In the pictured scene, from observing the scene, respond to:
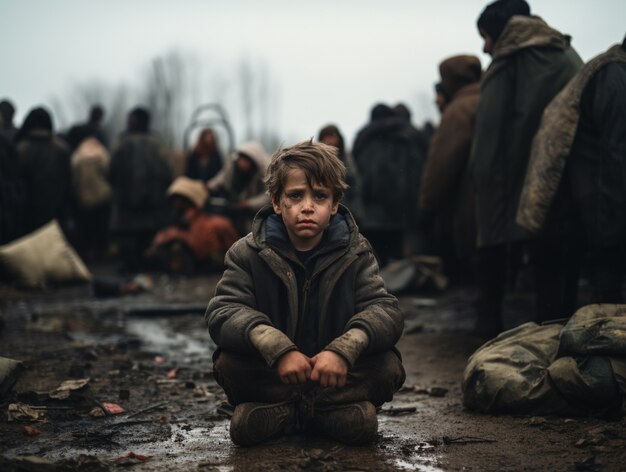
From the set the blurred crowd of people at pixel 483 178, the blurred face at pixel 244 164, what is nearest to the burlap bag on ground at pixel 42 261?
the blurred crowd of people at pixel 483 178

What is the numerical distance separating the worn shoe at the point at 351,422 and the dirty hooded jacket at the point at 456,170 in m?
3.54

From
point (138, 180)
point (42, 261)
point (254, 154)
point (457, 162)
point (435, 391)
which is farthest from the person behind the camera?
point (138, 180)

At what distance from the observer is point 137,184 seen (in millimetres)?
13398

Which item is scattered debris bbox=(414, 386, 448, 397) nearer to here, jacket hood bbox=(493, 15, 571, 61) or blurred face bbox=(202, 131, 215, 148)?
jacket hood bbox=(493, 15, 571, 61)

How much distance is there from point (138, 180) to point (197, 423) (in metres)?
9.71

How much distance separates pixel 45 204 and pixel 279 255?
10562mm

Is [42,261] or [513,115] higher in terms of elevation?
[513,115]

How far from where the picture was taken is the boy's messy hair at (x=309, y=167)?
11.6 ft

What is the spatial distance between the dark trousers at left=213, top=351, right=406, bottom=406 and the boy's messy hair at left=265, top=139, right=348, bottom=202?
718 millimetres

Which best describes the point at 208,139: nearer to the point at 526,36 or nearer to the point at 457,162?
the point at 457,162

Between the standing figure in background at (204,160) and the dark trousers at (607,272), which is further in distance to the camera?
the standing figure in background at (204,160)

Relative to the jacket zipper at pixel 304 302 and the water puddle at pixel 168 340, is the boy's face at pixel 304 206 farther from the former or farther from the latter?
the water puddle at pixel 168 340

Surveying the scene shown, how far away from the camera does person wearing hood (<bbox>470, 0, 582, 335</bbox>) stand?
5.92 metres

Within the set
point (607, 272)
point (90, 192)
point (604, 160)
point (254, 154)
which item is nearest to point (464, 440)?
point (607, 272)
